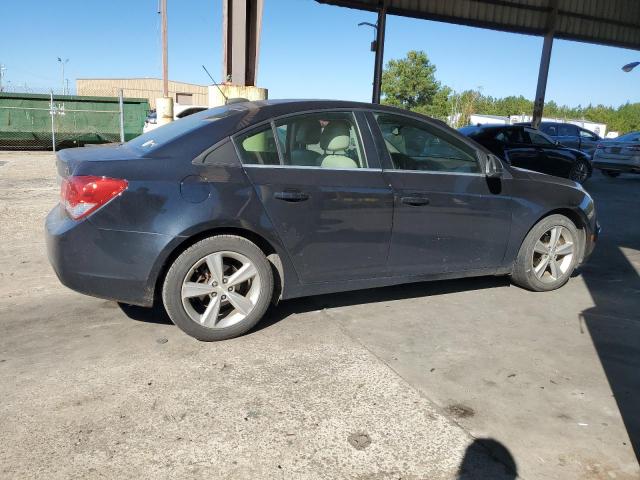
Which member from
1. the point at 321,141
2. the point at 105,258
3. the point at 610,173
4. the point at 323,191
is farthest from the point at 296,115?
the point at 610,173

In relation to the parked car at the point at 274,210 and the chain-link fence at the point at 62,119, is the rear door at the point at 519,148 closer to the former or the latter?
the parked car at the point at 274,210

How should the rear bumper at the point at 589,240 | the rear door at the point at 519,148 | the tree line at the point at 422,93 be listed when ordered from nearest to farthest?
the rear bumper at the point at 589,240 < the rear door at the point at 519,148 < the tree line at the point at 422,93

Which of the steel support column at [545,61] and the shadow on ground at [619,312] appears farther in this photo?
the steel support column at [545,61]

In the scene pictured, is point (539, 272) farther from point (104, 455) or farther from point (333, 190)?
point (104, 455)

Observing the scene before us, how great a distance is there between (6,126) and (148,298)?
17621 millimetres

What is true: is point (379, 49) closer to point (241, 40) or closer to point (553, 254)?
point (241, 40)

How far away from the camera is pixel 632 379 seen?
129 inches

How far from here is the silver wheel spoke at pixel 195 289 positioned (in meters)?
3.44

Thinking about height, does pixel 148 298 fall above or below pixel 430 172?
below

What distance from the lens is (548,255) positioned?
4879mm

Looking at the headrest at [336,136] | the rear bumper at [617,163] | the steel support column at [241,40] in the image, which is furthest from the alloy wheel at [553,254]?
the rear bumper at [617,163]

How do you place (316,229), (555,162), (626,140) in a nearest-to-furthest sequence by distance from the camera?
(316,229) → (555,162) → (626,140)

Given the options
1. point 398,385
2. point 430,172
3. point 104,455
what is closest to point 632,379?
point 398,385

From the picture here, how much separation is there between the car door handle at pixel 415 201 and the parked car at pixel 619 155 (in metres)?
13.0
